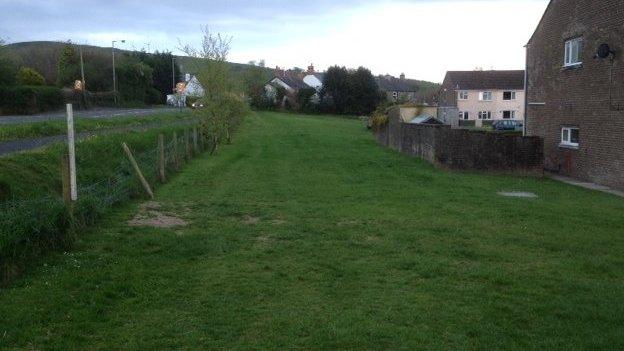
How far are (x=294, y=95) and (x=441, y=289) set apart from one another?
8124cm

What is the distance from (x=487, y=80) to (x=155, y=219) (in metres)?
69.4

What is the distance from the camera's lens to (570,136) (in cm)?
2127

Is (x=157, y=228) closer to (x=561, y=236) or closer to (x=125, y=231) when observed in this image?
(x=125, y=231)

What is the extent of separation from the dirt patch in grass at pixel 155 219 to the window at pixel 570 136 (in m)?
14.4

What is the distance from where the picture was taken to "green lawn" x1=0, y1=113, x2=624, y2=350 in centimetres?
563

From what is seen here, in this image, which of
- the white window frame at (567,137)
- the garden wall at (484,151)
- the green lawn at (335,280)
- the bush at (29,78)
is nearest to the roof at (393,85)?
the bush at (29,78)

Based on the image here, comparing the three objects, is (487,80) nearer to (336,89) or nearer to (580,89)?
(336,89)

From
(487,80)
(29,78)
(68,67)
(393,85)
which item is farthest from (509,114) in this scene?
(29,78)

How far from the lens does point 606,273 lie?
309 inches

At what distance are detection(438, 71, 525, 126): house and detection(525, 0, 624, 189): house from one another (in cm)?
5183

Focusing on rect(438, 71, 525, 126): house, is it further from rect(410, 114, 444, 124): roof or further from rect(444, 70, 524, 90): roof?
rect(410, 114, 444, 124): roof

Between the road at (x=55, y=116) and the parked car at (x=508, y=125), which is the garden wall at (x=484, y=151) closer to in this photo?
the road at (x=55, y=116)

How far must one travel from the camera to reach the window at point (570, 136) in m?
20.9

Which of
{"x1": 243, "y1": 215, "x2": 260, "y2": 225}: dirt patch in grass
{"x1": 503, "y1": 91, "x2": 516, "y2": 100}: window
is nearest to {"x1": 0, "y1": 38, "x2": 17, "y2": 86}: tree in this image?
{"x1": 243, "y1": 215, "x2": 260, "y2": 225}: dirt patch in grass
